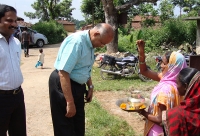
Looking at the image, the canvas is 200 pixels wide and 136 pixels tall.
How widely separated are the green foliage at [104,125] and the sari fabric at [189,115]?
214 centimetres

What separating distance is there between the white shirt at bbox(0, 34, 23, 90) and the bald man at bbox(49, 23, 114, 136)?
0.39 metres

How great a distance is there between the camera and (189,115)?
1.99 meters

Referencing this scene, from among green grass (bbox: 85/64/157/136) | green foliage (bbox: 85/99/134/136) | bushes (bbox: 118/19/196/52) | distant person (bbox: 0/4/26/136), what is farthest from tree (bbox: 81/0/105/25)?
distant person (bbox: 0/4/26/136)

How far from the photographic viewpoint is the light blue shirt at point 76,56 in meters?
2.46

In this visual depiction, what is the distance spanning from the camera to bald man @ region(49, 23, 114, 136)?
248 cm

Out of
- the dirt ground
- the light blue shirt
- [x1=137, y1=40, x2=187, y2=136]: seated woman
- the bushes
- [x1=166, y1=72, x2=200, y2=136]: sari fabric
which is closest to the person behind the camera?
[x1=166, y1=72, x2=200, y2=136]: sari fabric

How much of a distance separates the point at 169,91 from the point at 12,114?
170 cm

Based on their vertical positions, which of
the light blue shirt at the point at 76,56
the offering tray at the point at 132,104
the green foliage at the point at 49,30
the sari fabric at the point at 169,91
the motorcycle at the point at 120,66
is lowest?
the motorcycle at the point at 120,66

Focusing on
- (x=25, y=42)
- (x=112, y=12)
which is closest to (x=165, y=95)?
(x=112, y=12)

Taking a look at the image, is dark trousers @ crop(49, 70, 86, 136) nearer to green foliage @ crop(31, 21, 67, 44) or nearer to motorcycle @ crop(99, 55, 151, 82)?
motorcycle @ crop(99, 55, 151, 82)

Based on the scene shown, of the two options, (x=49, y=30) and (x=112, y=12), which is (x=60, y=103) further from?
(x=49, y=30)

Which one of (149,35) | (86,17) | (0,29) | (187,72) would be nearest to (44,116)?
(0,29)

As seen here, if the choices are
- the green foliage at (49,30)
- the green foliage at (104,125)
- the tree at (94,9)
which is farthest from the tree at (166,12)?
the green foliage at (104,125)

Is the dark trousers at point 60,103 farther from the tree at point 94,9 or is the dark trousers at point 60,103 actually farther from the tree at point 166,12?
the tree at point 166,12
